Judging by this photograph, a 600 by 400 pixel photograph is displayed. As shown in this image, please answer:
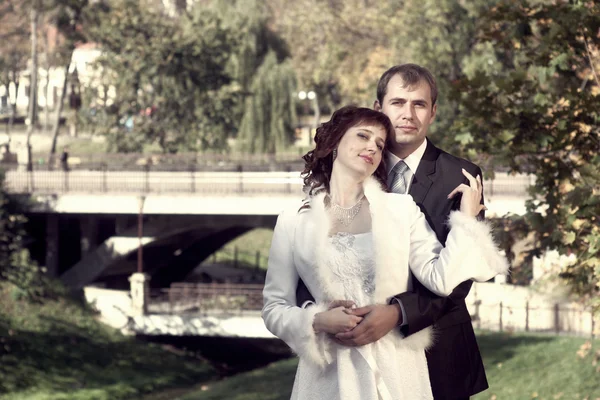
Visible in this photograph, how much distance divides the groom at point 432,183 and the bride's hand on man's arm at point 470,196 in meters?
0.08

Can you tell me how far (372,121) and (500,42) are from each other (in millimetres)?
8118

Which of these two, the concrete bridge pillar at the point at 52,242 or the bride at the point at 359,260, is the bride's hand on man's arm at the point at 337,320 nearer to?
the bride at the point at 359,260

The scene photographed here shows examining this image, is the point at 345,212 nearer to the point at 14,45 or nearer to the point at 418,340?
the point at 418,340

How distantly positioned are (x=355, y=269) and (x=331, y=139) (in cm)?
56

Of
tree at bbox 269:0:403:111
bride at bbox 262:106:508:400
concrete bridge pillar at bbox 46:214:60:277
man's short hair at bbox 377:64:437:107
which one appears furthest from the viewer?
tree at bbox 269:0:403:111

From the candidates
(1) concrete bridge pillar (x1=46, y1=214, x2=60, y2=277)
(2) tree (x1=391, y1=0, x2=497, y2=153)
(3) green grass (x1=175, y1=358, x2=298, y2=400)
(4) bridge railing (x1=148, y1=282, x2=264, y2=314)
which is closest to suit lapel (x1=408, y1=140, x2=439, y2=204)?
(3) green grass (x1=175, y1=358, x2=298, y2=400)

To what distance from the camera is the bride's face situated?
458 cm

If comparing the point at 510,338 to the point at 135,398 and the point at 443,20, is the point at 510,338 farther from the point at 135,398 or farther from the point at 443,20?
the point at 443,20

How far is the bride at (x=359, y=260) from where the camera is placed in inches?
178

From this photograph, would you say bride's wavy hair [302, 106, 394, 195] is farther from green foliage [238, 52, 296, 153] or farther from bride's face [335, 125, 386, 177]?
green foliage [238, 52, 296, 153]

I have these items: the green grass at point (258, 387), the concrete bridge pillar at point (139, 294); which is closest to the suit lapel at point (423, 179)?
the green grass at point (258, 387)

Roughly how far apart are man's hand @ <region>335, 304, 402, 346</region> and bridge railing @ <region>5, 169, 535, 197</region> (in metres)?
25.9

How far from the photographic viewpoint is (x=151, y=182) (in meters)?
32.4

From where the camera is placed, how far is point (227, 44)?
42562 mm
